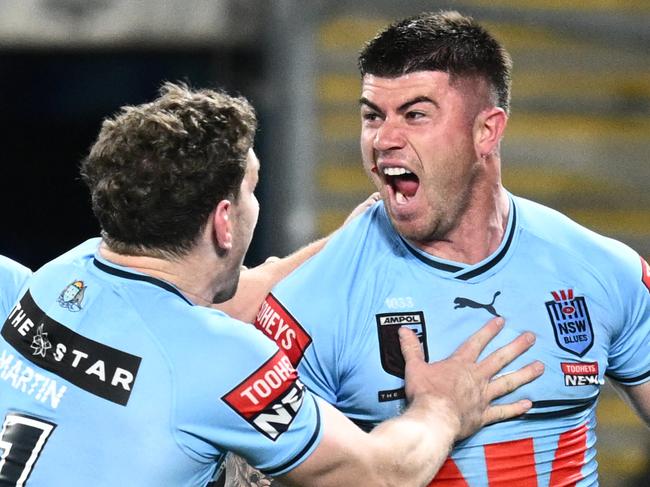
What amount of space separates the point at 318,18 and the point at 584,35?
1.69m

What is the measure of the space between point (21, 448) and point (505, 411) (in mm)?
1282

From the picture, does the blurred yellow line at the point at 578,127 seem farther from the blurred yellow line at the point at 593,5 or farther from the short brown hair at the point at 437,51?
the short brown hair at the point at 437,51

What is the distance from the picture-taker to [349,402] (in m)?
3.43

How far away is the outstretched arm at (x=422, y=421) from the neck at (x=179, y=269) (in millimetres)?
431

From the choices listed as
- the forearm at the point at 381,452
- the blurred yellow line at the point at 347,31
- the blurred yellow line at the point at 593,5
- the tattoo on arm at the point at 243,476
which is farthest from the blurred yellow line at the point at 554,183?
the forearm at the point at 381,452

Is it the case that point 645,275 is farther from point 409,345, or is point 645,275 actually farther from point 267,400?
point 267,400

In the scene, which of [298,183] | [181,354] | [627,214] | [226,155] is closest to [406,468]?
[181,354]

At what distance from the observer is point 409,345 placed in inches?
133

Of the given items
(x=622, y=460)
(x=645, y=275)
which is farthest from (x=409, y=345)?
(x=622, y=460)

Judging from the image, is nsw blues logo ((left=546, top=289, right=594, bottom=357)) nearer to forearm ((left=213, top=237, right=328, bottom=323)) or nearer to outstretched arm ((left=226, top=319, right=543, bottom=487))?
outstretched arm ((left=226, top=319, right=543, bottom=487))

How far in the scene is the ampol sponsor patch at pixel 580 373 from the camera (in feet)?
11.4

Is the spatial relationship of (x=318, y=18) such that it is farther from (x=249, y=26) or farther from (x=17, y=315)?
(x=17, y=315)

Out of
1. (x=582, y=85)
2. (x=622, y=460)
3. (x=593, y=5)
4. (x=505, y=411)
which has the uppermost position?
(x=593, y=5)

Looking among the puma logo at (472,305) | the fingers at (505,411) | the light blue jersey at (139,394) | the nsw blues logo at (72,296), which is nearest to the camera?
the light blue jersey at (139,394)
